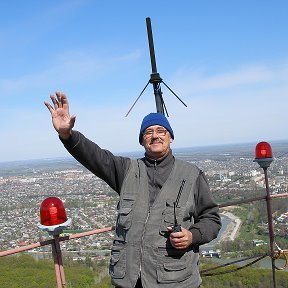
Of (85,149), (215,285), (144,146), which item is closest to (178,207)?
(144,146)

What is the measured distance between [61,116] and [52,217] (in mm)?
677

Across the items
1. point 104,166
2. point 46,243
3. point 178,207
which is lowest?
point 46,243

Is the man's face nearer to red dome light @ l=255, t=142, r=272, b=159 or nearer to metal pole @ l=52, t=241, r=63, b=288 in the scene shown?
metal pole @ l=52, t=241, r=63, b=288

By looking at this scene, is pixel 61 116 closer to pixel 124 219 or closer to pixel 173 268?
pixel 124 219

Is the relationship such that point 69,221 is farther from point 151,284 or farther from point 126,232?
point 151,284

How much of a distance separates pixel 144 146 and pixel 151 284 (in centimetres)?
93

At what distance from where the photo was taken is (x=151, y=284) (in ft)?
6.97

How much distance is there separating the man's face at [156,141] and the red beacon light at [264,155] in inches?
56.8

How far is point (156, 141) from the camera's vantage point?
2.50m

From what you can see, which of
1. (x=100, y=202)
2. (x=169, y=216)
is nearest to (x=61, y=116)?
(x=169, y=216)

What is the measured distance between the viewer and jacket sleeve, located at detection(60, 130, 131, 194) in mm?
2291

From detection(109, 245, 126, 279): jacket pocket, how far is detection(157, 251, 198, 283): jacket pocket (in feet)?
0.73

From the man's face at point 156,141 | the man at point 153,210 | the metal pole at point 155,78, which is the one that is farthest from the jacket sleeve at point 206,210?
the metal pole at point 155,78

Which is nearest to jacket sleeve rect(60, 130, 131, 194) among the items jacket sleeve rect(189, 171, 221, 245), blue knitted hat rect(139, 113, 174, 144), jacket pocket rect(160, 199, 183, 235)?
blue knitted hat rect(139, 113, 174, 144)
